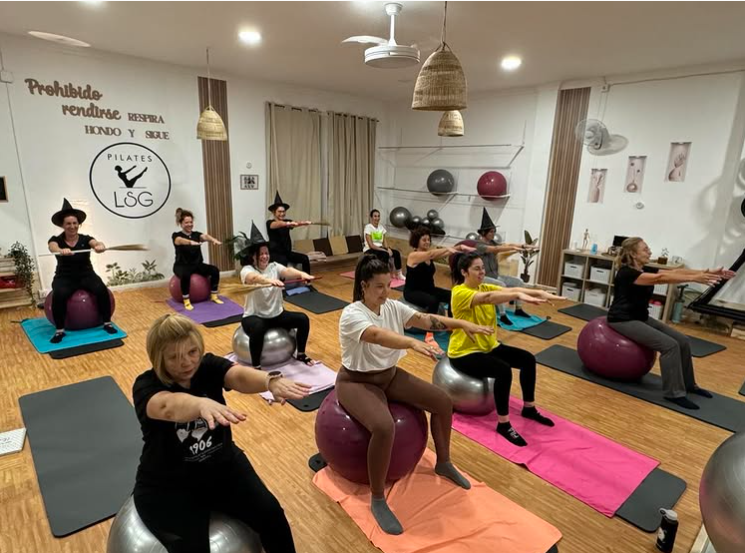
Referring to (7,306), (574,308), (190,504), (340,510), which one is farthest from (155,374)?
(574,308)

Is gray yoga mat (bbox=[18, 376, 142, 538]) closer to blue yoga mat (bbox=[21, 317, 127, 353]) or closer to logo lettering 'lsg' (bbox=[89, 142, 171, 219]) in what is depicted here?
blue yoga mat (bbox=[21, 317, 127, 353])

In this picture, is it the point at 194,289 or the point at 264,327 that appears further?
the point at 194,289

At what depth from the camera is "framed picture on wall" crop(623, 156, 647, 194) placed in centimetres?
565

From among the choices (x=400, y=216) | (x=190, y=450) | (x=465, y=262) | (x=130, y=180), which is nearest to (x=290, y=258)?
(x=130, y=180)

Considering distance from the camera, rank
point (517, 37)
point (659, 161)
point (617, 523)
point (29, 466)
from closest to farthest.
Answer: point (617, 523)
point (29, 466)
point (517, 37)
point (659, 161)

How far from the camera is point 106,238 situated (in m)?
5.77

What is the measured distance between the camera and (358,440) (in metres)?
2.23

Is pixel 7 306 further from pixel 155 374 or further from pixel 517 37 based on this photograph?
pixel 517 37

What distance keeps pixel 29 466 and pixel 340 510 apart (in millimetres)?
1815

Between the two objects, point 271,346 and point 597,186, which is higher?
point 597,186

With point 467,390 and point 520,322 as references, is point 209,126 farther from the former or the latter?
point 520,322

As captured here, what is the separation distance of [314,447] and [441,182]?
5.73 meters

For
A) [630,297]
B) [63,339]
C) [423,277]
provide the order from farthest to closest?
[423,277] → [63,339] → [630,297]

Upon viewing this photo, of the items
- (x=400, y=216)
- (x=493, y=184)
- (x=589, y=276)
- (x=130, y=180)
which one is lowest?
(x=589, y=276)
